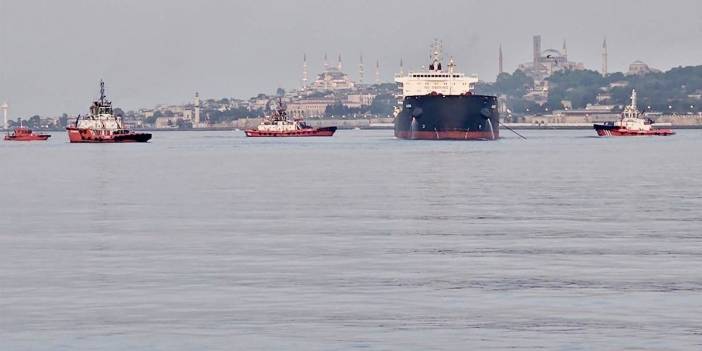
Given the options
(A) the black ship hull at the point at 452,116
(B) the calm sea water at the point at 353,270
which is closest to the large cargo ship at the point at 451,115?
(A) the black ship hull at the point at 452,116

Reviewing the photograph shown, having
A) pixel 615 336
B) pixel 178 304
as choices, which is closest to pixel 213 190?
pixel 178 304

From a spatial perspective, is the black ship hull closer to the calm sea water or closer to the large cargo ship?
the large cargo ship

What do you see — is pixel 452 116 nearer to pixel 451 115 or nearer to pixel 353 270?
pixel 451 115

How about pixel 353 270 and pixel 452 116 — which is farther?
pixel 452 116

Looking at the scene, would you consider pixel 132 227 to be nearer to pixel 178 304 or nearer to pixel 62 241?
pixel 62 241

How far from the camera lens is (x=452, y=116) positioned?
181 metres

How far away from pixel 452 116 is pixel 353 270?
150m

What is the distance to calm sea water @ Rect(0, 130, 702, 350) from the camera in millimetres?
23031

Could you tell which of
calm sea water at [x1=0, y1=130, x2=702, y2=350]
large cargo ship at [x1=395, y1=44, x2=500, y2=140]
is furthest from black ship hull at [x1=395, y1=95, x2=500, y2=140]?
calm sea water at [x1=0, y1=130, x2=702, y2=350]

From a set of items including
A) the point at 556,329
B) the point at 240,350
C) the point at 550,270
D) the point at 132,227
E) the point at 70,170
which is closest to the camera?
the point at 240,350

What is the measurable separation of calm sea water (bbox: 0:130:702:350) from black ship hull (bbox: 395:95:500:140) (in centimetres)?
11601

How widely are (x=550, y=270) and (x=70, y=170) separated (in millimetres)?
66255

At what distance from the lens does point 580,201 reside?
54625 mm

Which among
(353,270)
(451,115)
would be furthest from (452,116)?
(353,270)
